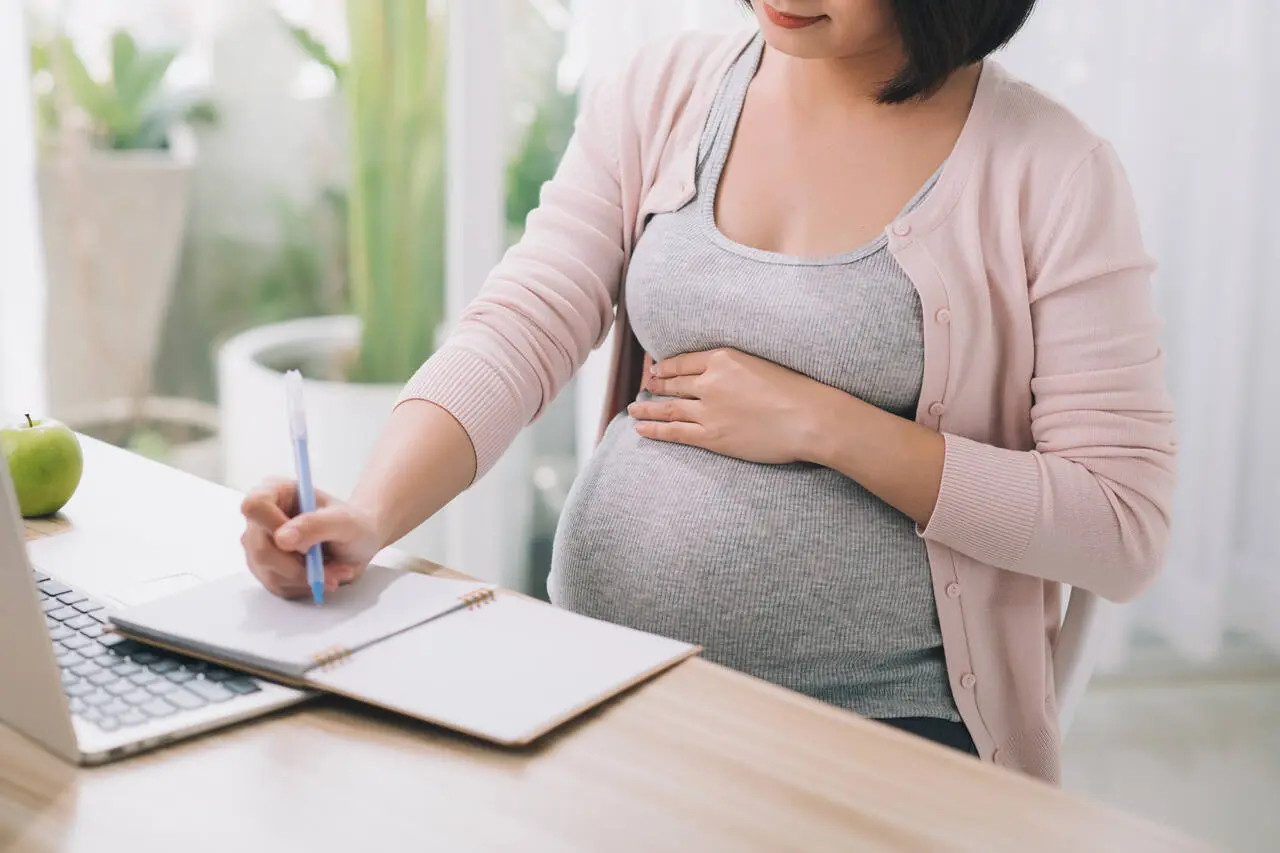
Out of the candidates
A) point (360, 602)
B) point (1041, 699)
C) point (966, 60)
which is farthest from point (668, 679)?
point (966, 60)

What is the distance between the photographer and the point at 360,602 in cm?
85

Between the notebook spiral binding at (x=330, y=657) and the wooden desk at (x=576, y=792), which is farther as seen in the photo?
the notebook spiral binding at (x=330, y=657)

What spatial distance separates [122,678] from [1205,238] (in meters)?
2.09

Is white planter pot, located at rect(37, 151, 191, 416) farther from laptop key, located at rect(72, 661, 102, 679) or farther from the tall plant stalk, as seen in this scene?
laptop key, located at rect(72, 661, 102, 679)

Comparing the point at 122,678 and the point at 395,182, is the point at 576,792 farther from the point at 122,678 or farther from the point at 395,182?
the point at 395,182

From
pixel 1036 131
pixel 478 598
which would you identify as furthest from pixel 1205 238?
pixel 478 598

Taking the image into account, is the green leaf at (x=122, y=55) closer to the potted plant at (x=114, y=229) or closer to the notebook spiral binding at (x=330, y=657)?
the potted plant at (x=114, y=229)

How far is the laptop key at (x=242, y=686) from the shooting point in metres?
0.74

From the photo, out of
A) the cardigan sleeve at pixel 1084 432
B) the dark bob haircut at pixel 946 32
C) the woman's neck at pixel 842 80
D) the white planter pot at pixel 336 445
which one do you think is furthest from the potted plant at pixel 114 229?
the cardigan sleeve at pixel 1084 432

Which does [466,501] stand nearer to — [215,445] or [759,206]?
[215,445]

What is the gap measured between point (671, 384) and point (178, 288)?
6.02 feet

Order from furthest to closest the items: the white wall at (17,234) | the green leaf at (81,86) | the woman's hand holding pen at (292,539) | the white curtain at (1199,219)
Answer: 1. the green leaf at (81,86)
2. the white wall at (17,234)
3. the white curtain at (1199,219)
4. the woman's hand holding pen at (292,539)

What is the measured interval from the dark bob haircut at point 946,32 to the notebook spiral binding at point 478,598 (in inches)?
23.9

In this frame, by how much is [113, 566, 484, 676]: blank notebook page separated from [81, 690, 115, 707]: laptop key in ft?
0.18
